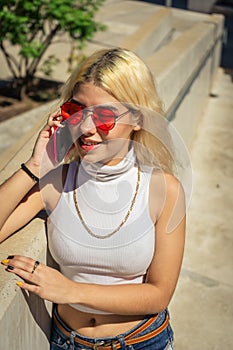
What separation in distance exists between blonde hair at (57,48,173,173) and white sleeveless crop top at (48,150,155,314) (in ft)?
0.30

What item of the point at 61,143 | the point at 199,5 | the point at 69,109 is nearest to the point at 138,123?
the point at 69,109

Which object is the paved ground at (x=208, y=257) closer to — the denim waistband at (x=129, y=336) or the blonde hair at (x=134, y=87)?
the denim waistband at (x=129, y=336)

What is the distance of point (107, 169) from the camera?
229 centimetres

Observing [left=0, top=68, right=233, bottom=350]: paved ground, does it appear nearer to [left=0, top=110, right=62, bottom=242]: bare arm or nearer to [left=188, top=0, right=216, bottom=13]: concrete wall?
[left=0, top=110, right=62, bottom=242]: bare arm

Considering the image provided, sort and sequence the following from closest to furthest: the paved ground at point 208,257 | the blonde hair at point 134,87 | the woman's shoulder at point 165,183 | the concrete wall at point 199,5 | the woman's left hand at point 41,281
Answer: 1. the woman's left hand at point 41,281
2. the blonde hair at point 134,87
3. the woman's shoulder at point 165,183
4. the paved ground at point 208,257
5. the concrete wall at point 199,5

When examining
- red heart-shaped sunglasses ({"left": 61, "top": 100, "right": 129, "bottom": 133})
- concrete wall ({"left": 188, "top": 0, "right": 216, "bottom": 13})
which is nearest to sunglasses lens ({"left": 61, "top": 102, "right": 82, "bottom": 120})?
red heart-shaped sunglasses ({"left": 61, "top": 100, "right": 129, "bottom": 133})

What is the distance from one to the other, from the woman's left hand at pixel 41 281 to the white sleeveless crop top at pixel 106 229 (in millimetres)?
187

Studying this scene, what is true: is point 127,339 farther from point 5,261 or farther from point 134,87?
point 134,87

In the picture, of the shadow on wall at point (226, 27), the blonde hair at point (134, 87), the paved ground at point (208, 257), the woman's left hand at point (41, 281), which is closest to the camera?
the woman's left hand at point (41, 281)

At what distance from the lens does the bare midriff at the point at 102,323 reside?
234 cm

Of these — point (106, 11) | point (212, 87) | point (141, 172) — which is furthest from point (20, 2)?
point (106, 11)

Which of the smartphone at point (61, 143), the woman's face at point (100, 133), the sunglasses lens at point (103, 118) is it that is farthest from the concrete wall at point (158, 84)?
the sunglasses lens at point (103, 118)

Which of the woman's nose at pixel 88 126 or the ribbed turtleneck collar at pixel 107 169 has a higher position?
the woman's nose at pixel 88 126

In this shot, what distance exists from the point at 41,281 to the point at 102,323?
1.24ft
